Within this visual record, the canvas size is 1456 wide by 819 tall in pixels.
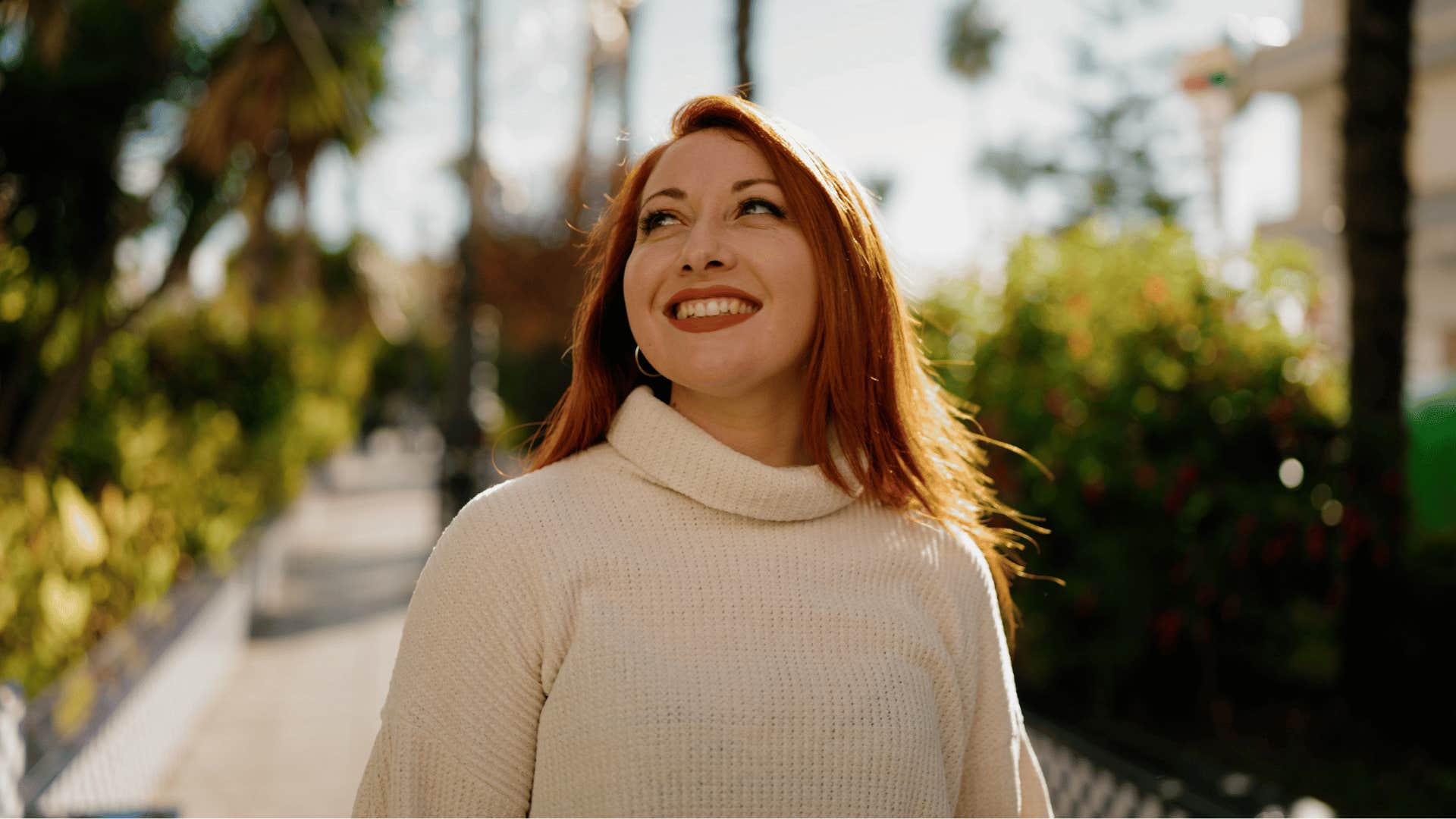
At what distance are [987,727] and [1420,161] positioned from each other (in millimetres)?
21920

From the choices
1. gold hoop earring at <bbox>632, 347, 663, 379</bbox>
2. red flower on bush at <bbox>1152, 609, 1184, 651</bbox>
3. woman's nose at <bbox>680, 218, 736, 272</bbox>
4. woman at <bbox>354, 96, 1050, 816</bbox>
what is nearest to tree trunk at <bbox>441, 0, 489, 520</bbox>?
red flower on bush at <bbox>1152, 609, 1184, 651</bbox>

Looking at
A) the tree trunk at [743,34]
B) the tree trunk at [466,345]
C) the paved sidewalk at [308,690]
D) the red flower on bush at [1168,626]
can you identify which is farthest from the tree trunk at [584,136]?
the red flower on bush at [1168,626]

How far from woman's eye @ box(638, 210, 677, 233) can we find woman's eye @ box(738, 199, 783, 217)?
131mm

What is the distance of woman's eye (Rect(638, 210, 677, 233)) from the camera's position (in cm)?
199

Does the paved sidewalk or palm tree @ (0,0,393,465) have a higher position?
palm tree @ (0,0,393,465)

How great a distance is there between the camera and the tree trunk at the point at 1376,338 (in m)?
6.14

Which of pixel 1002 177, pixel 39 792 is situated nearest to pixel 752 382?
pixel 39 792

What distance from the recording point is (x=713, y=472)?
74.3 inches

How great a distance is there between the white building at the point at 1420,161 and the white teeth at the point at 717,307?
17.4 meters

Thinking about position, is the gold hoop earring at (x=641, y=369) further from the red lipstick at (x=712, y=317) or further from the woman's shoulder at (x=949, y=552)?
the woman's shoulder at (x=949, y=552)

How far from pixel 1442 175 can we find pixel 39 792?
72.0 ft

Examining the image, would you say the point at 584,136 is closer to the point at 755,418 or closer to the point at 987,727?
the point at 755,418

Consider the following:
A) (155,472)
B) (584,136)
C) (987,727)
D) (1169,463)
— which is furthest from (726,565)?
(584,136)

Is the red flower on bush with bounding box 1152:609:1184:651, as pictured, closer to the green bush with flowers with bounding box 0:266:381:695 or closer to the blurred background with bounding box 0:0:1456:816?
the blurred background with bounding box 0:0:1456:816
